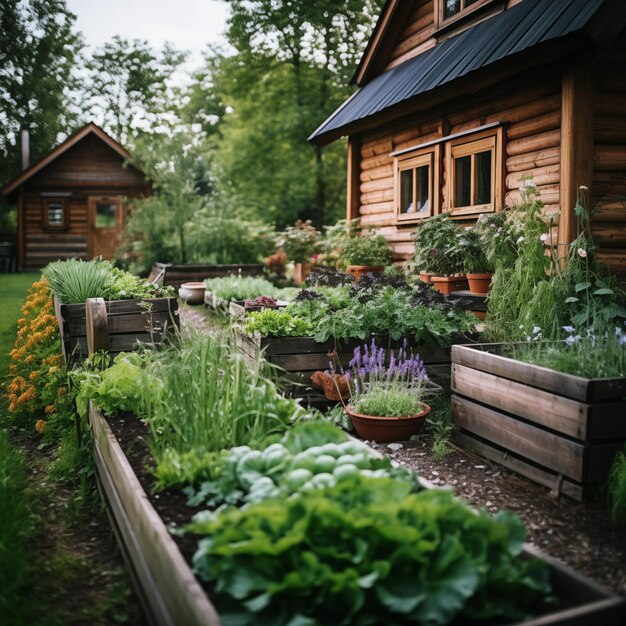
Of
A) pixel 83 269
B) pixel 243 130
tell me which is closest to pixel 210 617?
pixel 83 269

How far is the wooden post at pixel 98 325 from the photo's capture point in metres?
4.90

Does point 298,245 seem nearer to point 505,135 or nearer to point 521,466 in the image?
point 505,135

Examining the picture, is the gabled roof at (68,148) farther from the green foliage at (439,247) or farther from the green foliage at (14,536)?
the green foliage at (14,536)

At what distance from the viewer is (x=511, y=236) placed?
6.98m

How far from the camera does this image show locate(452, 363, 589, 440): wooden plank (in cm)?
353

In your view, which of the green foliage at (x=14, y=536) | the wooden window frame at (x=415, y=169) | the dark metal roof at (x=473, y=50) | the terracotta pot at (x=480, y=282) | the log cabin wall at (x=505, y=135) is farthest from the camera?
the wooden window frame at (x=415, y=169)

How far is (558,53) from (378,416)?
3.90m

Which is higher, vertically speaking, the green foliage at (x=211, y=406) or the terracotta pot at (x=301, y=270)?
the terracotta pot at (x=301, y=270)

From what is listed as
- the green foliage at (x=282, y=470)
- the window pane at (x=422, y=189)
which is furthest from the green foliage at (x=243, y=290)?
the green foliage at (x=282, y=470)

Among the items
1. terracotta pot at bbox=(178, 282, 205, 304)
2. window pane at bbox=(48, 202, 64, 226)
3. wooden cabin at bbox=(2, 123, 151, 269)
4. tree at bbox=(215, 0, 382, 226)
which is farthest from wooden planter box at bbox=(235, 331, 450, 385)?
window pane at bbox=(48, 202, 64, 226)

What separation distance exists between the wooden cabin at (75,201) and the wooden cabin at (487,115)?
14504 mm

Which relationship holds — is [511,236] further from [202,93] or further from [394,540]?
[202,93]

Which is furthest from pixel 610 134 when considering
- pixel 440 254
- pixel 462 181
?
pixel 462 181

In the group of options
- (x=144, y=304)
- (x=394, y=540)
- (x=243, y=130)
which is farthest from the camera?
(x=243, y=130)
